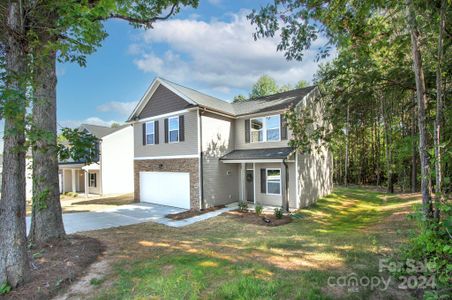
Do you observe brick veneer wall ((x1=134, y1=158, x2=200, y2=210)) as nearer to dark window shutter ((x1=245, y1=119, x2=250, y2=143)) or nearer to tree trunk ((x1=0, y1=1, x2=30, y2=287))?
dark window shutter ((x1=245, y1=119, x2=250, y2=143))

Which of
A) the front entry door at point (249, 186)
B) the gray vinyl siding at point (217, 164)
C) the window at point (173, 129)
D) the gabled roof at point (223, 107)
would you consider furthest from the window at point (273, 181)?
the window at point (173, 129)

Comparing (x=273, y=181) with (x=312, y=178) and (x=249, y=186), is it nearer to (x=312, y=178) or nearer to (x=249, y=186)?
(x=249, y=186)

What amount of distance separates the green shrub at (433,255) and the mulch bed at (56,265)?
5.72m

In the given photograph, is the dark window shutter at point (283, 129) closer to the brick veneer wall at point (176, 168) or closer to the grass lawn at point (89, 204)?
the brick veneer wall at point (176, 168)

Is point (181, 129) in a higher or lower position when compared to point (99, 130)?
lower

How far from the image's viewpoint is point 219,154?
14.4m

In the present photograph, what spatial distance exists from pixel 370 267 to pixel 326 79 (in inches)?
339

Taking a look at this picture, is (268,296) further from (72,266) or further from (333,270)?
(72,266)

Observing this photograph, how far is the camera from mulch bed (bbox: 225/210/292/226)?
10.4 meters

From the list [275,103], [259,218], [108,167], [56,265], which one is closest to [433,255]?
[56,265]

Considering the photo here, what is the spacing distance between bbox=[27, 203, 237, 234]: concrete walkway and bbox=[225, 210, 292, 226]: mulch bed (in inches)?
45.7

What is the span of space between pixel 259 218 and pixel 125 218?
645 centimetres

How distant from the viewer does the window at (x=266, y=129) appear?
13.8 metres

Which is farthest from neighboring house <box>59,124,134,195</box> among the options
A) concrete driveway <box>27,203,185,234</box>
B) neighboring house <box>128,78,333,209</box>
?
concrete driveway <box>27,203,185,234</box>
